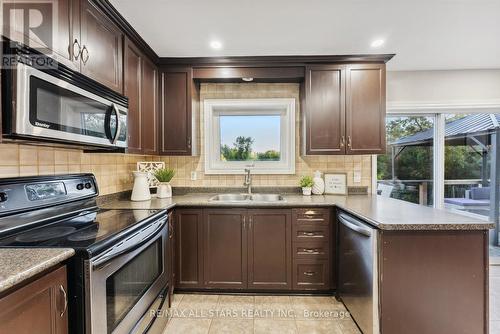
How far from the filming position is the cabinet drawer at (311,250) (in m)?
2.36

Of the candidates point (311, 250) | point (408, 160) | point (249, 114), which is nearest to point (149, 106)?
point (249, 114)

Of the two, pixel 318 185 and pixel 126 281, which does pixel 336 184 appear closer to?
pixel 318 185

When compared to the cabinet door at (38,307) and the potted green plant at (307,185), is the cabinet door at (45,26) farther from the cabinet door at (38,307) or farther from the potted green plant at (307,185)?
the potted green plant at (307,185)

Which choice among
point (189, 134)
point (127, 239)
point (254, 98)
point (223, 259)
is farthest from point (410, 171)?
point (127, 239)

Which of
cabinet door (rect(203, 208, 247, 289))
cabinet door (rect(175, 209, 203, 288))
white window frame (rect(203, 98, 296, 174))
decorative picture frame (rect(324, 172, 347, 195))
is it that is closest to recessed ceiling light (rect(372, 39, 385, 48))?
white window frame (rect(203, 98, 296, 174))

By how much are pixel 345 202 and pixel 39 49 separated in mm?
2408

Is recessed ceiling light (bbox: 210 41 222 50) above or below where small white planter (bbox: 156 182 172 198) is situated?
above

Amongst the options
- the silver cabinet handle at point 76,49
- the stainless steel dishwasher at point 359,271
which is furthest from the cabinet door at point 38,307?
the stainless steel dishwasher at point 359,271

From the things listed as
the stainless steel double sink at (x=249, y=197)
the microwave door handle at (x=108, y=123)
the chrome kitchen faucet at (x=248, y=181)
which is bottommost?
the stainless steel double sink at (x=249, y=197)

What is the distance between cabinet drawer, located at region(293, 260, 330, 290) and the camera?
2.36 m

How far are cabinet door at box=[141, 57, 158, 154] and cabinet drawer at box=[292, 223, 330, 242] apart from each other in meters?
1.61

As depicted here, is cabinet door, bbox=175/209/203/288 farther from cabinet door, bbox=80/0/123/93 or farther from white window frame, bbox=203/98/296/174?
cabinet door, bbox=80/0/123/93

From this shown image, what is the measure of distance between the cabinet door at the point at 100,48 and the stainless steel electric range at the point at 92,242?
0.72 meters

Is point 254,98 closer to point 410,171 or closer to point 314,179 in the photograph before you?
point 314,179
